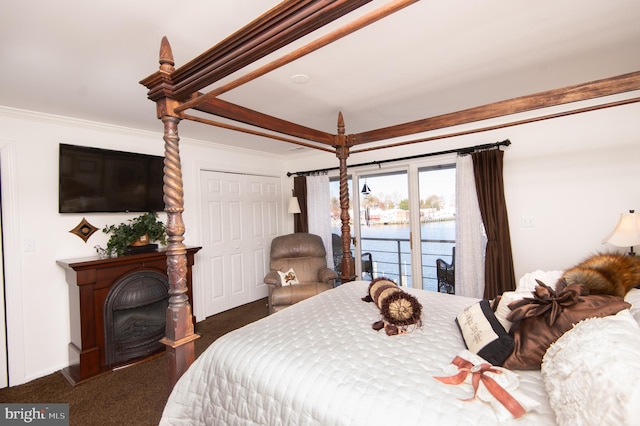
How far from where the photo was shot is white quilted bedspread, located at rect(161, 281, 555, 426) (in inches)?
40.8

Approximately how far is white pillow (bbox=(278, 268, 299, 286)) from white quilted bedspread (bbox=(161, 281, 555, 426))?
1.89m

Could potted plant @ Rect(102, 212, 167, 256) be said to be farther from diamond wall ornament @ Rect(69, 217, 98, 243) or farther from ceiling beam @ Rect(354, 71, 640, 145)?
ceiling beam @ Rect(354, 71, 640, 145)

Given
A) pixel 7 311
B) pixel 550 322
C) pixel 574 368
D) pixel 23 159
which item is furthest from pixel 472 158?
pixel 7 311

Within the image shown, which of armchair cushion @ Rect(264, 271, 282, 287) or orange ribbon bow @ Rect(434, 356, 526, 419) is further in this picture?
armchair cushion @ Rect(264, 271, 282, 287)

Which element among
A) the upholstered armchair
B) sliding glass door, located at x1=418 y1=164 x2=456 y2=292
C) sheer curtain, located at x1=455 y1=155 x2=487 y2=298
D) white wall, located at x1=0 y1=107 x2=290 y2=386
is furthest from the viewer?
sliding glass door, located at x1=418 y1=164 x2=456 y2=292

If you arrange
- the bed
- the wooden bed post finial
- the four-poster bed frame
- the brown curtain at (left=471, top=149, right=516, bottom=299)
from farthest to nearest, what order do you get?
the brown curtain at (left=471, top=149, right=516, bottom=299) → the wooden bed post finial → the four-poster bed frame → the bed

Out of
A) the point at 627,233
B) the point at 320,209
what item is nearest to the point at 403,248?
the point at 320,209

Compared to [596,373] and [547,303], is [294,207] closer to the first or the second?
[547,303]

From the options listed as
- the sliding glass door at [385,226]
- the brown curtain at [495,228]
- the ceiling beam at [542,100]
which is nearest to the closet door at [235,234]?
the sliding glass door at [385,226]

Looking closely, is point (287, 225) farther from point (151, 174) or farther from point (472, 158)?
point (472, 158)

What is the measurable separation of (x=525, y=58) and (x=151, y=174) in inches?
147

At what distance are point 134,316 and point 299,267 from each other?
196 cm

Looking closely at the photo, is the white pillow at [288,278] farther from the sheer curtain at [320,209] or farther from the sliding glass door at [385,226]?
the sliding glass door at [385,226]

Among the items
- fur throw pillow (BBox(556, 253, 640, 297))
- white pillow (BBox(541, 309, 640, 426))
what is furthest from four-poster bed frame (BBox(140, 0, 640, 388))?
white pillow (BBox(541, 309, 640, 426))
